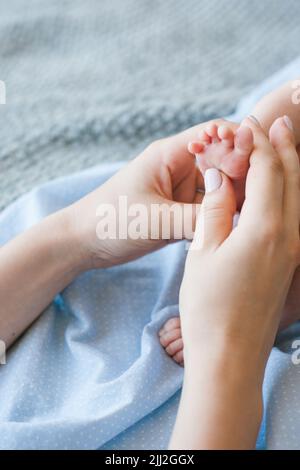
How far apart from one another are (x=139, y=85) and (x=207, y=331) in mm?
716

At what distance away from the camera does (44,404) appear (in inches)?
30.7

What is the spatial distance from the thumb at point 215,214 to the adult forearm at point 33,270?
21 centimetres

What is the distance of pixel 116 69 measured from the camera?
50.7 inches

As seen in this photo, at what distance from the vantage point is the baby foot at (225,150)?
74 cm

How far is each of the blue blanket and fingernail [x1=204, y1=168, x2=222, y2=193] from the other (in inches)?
7.3

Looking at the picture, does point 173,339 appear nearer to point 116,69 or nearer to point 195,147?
point 195,147

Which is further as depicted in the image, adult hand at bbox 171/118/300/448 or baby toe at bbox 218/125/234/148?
baby toe at bbox 218/125/234/148

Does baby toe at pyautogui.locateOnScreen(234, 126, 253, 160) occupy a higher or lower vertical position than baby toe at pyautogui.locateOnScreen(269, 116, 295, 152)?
higher

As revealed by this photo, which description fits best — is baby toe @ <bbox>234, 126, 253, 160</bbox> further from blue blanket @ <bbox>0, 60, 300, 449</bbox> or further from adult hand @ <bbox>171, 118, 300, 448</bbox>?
blue blanket @ <bbox>0, 60, 300, 449</bbox>

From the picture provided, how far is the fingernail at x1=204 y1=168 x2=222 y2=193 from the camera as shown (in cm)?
75

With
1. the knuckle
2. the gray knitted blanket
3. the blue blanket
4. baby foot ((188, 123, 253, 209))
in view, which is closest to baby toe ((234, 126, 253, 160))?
baby foot ((188, 123, 253, 209))

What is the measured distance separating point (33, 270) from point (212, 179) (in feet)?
0.87

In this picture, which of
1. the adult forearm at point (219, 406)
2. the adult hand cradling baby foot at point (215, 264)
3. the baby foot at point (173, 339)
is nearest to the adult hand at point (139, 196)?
the adult hand cradling baby foot at point (215, 264)

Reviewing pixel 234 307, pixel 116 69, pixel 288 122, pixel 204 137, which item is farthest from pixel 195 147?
pixel 116 69
